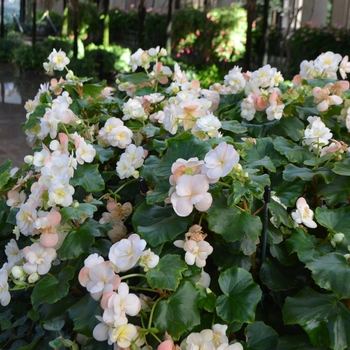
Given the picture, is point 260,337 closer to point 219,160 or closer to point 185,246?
point 185,246

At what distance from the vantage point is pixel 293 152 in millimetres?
1276

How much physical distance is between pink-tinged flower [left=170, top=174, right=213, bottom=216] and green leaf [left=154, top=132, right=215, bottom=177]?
5.9 inches

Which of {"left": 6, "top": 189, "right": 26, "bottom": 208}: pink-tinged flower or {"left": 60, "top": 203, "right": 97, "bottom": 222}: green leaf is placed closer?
{"left": 60, "top": 203, "right": 97, "bottom": 222}: green leaf

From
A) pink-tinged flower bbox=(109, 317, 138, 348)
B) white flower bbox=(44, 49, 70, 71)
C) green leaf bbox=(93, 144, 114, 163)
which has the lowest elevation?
pink-tinged flower bbox=(109, 317, 138, 348)

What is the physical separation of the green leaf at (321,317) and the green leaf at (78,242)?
366 millimetres

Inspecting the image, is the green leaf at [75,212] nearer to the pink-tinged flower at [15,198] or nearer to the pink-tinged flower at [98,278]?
the pink-tinged flower at [98,278]

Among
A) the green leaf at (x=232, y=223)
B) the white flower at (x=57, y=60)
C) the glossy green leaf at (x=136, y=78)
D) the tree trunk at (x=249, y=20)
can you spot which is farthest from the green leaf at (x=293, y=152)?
the tree trunk at (x=249, y=20)

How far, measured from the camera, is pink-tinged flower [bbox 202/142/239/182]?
0.92m

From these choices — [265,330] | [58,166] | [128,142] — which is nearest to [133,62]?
[128,142]

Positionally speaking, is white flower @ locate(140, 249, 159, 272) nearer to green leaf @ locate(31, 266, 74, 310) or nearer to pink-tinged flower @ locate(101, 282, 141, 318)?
pink-tinged flower @ locate(101, 282, 141, 318)

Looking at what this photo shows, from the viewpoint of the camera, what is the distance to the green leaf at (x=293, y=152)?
1264 mm

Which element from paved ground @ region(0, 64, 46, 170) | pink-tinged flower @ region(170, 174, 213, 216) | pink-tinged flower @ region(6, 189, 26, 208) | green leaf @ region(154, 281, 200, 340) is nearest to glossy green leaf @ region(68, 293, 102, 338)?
A: green leaf @ region(154, 281, 200, 340)

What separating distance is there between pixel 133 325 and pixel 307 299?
295mm

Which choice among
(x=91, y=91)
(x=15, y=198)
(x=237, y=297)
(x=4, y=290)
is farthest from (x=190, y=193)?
(x=91, y=91)
